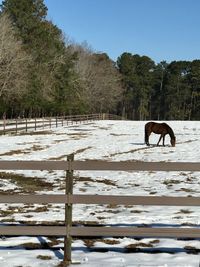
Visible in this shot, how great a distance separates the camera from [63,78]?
71625mm

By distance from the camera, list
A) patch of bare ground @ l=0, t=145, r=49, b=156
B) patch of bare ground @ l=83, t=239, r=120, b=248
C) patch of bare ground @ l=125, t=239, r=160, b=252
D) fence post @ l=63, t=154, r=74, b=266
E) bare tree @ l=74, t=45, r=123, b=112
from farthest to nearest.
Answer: bare tree @ l=74, t=45, r=123, b=112
patch of bare ground @ l=0, t=145, r=49, b=156
patch of bare ground @ l=83, t=239, r=120, b=248
patch of bare ground @ l=125, t=239, r=160, b=252
fence post @ l=63, t=154, r=74, b=266

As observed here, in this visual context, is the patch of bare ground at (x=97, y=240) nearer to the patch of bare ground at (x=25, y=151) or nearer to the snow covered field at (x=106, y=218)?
the snow covered field at (x=106, y=218)

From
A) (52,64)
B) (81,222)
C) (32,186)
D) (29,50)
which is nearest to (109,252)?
(81,222)

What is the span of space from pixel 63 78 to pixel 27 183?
5947cm

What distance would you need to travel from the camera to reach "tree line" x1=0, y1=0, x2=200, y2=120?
55.8 meters

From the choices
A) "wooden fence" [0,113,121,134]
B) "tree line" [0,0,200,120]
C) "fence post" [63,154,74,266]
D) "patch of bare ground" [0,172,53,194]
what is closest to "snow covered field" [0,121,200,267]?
"patch of bare ground" [0,172,53,194]

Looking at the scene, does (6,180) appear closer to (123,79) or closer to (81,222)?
(81,222)

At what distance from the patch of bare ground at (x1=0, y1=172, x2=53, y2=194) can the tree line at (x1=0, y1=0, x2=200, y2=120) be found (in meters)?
36.8

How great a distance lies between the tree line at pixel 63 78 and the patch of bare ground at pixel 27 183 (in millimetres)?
36787

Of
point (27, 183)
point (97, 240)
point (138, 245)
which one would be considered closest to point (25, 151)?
point (27, 183)

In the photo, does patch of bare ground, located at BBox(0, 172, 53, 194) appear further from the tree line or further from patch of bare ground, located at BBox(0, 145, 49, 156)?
the tree line

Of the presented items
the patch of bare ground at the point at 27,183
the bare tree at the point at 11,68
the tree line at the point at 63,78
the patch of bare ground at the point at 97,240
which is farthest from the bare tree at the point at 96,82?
the patch of bare ground at the point at 97,240

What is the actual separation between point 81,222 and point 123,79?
11512 centimetres

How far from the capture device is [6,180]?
535 inches
